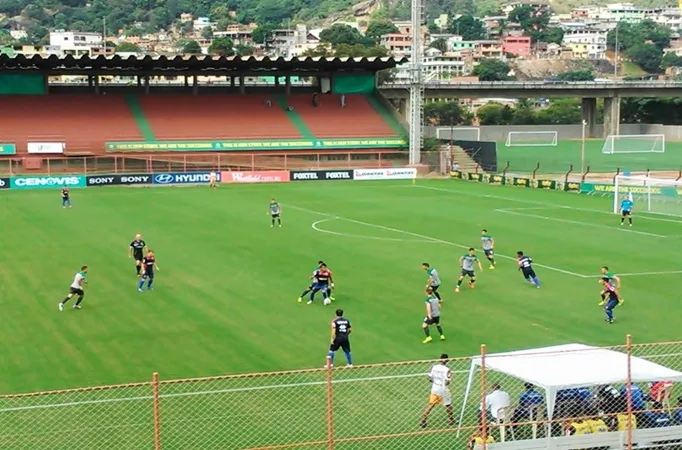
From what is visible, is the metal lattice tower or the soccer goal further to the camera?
the soccer goal

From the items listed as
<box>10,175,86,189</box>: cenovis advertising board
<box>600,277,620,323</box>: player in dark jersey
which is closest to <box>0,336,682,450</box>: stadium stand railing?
<box>600,277,620,323</box>: player in dark jersey

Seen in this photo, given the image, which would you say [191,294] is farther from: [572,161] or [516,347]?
[572,161]

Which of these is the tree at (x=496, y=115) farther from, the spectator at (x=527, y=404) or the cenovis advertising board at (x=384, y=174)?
the spectator at (x=527, y=404)

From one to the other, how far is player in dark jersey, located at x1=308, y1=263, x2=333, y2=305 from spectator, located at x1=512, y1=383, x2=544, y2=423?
1338 centimetres

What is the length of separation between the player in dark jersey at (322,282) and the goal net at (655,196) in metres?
28.0

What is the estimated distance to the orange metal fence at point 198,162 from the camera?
74.8 metres

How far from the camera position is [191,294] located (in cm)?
3114

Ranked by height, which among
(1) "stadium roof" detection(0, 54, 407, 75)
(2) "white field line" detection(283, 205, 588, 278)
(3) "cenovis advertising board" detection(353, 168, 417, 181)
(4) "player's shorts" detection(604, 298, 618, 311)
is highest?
(1) "stadium roof" detection(0, 54, 407, 75)

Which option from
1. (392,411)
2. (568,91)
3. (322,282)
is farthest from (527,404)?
(568,91)

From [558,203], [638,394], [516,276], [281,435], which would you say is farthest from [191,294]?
[558,203]

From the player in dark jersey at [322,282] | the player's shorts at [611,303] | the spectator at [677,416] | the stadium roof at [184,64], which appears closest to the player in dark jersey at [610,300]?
the player's shorts at [611,303]

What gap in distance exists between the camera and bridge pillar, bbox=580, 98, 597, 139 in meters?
132

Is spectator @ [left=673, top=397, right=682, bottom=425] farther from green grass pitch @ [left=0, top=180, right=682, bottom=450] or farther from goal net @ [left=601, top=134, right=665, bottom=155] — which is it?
goal net @ [left=601, top=134, right=665, bottom=155]

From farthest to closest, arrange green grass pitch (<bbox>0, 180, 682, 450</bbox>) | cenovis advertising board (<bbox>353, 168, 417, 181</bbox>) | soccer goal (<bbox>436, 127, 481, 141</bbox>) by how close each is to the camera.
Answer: soccer goal (<bbox>436, 127, 481, 141</bbox>) < cenovis advertising board (<bbox>353, 168, 417, 181</bbox>) < green grass pitch (<bbox>0, 180, 682, 450</bbox>)
